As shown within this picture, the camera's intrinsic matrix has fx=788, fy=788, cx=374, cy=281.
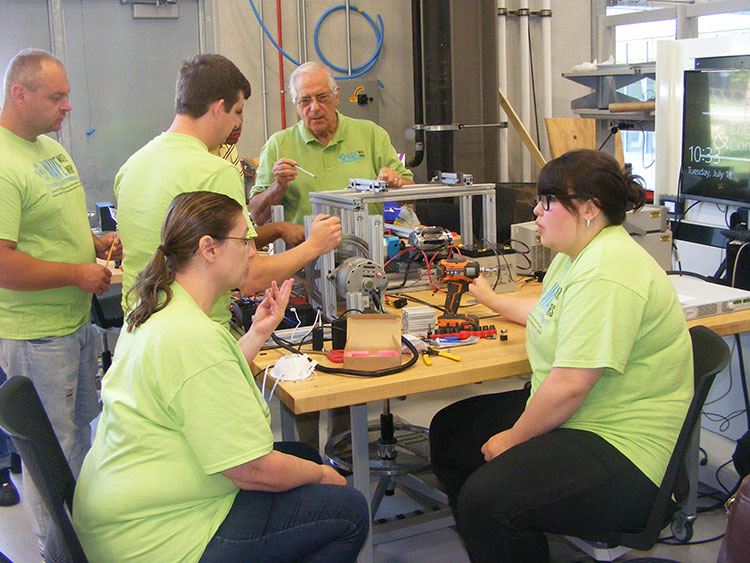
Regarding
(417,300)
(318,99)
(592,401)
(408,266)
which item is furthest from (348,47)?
(592,401)

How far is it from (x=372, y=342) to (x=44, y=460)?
2.86 ft

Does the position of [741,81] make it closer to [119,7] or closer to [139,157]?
[139,157]

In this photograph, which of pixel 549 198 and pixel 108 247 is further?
pixel 108 247

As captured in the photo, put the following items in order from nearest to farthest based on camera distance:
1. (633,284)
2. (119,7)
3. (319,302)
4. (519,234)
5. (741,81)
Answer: (633,284) < (319,302) < (519,234) < (741,81) < (119,7)

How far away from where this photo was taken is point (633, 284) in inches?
67.4

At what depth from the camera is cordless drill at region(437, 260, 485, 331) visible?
221cm

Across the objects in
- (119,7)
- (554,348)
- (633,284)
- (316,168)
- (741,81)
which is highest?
(119,7)

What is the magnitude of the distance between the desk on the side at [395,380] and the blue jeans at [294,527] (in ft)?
0.77

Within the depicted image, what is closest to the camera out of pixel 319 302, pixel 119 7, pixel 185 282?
pixel 185 282

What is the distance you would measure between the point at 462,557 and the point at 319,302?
924 millimetres

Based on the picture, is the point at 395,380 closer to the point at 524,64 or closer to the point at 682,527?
the point at 682,527

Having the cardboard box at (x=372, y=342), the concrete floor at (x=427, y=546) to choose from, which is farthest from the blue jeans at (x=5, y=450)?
the cardboard box at (x=372, y=342)

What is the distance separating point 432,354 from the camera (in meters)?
2.07

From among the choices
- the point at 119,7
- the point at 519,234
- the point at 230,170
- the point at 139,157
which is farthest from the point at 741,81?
the point at 119,7
